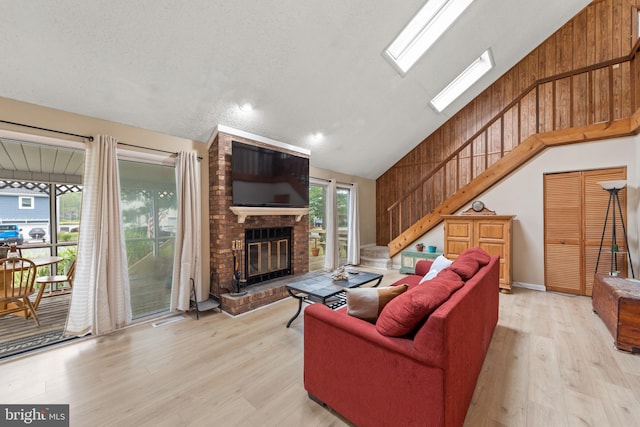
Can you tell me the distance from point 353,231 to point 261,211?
2.95 meters

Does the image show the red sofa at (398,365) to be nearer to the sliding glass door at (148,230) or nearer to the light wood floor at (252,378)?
the light wood floor at (252,378)

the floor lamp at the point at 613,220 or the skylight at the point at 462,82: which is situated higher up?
the skylight at the point at 462,82

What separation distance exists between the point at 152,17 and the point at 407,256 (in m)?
5.41

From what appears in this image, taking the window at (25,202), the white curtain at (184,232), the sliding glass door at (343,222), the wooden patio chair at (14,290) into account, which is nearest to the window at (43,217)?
the window at (25,202)

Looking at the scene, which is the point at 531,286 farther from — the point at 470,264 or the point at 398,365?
the point at 398,365

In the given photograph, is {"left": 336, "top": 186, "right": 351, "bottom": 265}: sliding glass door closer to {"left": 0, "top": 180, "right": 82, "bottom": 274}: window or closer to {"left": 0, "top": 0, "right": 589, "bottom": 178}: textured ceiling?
{"left": 0, "top": 0, "right": 589, "bottom": 178}: textured ceiling

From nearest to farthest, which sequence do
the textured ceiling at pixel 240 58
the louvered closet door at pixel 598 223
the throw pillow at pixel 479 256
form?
1. the textured ceiling at pixel 240 58
2. the throw pillow at pixel 479 256
3. the louvered closet door at pixel 598 223

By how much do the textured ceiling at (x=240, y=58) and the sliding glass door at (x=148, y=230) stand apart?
686mm

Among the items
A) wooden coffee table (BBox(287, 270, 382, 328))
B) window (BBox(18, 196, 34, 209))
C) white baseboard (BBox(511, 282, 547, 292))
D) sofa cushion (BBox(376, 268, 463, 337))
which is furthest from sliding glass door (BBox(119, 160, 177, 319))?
white baseboard (BBox(511, 282, 547, 292))

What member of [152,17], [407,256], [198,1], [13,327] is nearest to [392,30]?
[198,1]

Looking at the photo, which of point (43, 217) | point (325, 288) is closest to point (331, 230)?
point (325, 288)

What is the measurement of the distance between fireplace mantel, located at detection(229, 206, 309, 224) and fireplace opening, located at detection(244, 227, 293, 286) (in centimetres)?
32

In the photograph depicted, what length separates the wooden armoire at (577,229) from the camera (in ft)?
12.8

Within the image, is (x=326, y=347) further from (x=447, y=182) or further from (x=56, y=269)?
(x=447, y=182)
